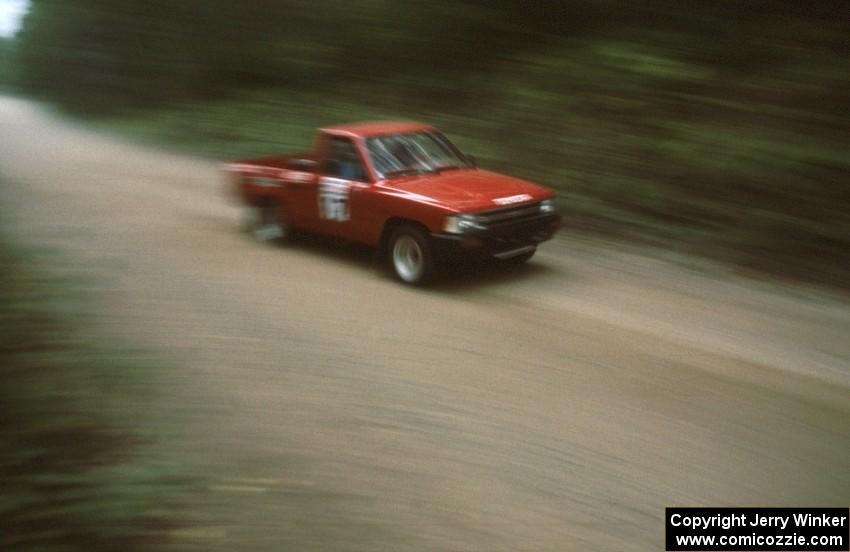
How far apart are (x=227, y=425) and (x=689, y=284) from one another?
523 centimetres

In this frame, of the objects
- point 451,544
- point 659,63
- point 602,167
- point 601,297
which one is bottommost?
point 451,544

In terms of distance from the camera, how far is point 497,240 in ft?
27.8

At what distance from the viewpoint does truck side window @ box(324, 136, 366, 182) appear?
934cm

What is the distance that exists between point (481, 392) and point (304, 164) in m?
4.97

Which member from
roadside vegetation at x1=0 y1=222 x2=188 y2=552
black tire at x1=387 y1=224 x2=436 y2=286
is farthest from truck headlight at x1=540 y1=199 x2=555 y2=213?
roadside vegetation at x1=0 y1=222 x2=188 y2=552

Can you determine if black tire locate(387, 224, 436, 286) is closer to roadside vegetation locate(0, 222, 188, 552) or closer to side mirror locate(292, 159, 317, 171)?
side mirror locate(292, 159, 317, 171)

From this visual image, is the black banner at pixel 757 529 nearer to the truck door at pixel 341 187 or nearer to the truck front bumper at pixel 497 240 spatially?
the truck front bumper at pixel 497 240

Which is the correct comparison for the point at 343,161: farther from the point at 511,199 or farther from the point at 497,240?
the point at 497,240

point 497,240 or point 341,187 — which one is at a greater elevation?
point 341,187

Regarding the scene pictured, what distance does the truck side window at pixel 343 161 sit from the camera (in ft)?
30.7

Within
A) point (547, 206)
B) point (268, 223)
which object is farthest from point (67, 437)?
point (268, 223)

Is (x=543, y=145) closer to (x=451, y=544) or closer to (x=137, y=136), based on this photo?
(x=451, y=544)

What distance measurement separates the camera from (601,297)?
8.30 metres

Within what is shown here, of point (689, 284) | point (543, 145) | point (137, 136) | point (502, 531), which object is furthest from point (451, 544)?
point (137, 136)
